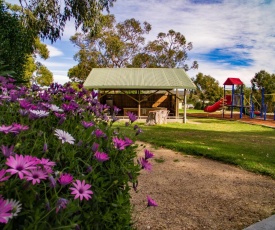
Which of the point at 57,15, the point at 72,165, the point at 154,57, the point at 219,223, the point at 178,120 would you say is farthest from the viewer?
the point at 154,57

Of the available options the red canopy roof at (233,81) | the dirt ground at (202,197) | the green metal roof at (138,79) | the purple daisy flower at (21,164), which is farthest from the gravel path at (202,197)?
the red canopy roof at (233,81)

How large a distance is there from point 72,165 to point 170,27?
3946 centimetres

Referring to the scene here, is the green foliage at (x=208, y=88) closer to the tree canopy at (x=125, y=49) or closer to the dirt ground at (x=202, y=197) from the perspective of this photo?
the tree canopy at (x=125, y=49)

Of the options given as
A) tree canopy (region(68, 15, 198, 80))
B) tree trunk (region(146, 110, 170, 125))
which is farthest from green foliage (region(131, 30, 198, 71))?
tree trunk (region(146, 110, 170, 125))

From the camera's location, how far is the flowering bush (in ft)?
2.85

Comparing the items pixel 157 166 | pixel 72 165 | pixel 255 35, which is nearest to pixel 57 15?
pixel 157 166

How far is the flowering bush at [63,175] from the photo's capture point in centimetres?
87

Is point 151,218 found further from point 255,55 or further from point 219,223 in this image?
point 255,55

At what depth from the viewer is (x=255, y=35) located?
1040 inches

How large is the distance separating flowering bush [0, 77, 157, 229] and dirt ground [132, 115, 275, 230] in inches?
35.7

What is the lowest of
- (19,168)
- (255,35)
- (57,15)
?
(19,168)

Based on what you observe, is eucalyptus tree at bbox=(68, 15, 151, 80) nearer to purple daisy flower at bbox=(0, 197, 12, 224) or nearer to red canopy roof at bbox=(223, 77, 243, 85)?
red canopy roof at bbox=(223, 77, 243, 85)

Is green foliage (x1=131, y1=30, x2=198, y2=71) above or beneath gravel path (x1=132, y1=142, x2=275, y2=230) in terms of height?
above

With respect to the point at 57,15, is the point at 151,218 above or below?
below
